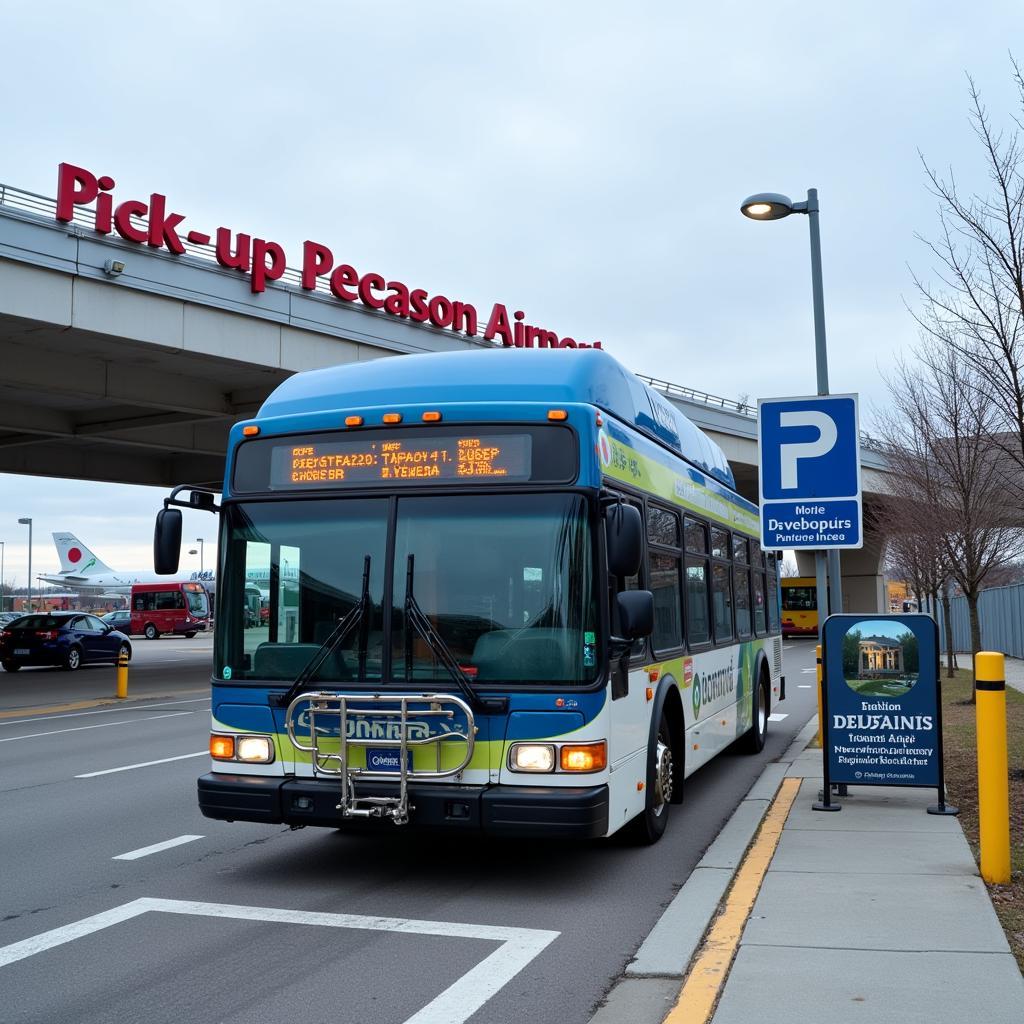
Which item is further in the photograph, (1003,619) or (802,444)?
(1003,619)

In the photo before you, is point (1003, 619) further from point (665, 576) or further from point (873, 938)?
point (873, 938)

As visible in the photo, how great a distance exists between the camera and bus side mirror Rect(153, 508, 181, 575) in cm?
Result: 740

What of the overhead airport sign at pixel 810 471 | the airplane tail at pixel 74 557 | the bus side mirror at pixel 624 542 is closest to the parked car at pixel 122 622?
the airplane tail at pixel 74 557

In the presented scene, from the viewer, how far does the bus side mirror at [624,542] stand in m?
6.31

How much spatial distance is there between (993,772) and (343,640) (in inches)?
146

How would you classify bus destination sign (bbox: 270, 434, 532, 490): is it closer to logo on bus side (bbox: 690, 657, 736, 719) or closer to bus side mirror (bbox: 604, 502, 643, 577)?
bus side mirror (bbox: 604, 502, 643, 577)

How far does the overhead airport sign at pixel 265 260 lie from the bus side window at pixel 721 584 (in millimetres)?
14220

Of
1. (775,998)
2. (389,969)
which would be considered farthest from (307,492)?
(775,998)

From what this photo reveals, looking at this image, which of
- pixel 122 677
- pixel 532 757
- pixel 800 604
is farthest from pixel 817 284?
pixel 800 604

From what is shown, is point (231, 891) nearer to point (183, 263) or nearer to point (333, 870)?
point (333, 870)

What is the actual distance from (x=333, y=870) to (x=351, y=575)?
1.97 metres

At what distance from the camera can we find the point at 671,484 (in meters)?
9.14

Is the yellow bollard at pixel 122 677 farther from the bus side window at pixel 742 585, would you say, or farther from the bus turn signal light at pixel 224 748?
the bus turn signal light at pixel 224 748

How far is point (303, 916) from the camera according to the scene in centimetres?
625
